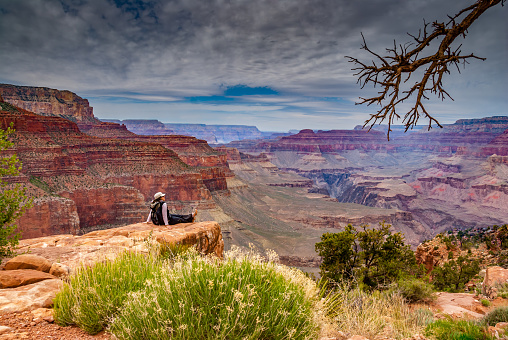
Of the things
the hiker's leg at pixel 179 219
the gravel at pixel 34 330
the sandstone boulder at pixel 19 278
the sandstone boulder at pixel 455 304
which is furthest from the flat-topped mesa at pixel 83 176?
the sandstone boulder at pixel 455 304

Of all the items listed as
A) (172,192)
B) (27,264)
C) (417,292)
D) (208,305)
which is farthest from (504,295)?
(172,192)

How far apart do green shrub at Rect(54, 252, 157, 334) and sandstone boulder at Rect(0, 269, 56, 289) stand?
1148 millimetres

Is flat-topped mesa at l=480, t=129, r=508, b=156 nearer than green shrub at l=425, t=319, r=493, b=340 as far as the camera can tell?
No

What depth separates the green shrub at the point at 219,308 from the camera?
3.53 metres

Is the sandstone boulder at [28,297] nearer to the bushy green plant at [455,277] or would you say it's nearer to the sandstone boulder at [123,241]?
the sandstone boulder at [123,241]

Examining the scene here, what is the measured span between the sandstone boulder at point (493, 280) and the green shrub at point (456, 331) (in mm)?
6213

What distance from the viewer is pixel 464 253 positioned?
23.0 metres

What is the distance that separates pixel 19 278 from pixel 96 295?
2.05 metres

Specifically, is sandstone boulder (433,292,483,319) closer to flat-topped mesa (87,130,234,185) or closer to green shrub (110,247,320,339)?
green shrub (110,247,320,339)

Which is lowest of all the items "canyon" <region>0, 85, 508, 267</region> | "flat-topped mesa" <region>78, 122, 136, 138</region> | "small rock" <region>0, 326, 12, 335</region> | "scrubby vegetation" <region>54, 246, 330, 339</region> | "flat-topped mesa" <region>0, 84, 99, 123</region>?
"canyon" <region>0, 85, 508, 267</region>

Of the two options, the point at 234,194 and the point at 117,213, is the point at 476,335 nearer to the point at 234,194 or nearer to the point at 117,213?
the point at 117,213

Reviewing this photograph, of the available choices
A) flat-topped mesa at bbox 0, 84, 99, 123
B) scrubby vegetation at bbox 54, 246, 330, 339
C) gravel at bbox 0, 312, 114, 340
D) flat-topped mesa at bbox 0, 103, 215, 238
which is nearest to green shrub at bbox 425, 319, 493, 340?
scrubby vegetation at bbox 54, 246, 330, 339

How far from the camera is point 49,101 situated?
107 meters

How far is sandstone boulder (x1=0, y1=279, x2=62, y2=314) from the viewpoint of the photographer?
15.0 ft
